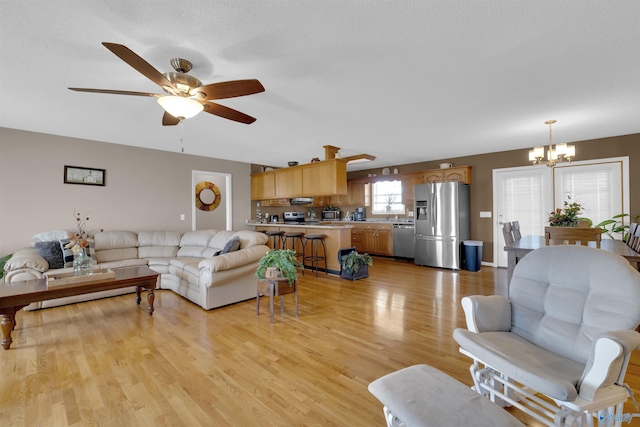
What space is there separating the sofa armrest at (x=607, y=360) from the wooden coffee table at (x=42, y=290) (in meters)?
3.74

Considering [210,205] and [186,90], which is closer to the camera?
[186,90]

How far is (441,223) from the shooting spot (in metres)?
5.85

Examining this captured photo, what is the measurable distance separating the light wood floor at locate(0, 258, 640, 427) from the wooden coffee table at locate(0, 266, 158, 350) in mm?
237

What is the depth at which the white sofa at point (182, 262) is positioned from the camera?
11.0 feet

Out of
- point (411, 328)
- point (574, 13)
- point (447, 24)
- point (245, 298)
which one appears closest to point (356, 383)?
point (411, 328)

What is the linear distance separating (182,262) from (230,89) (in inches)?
113

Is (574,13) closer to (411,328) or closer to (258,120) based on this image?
(411,328)

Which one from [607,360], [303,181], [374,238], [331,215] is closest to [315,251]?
[303,181]

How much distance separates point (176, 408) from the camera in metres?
1.71

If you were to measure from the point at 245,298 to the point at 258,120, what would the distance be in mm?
2402

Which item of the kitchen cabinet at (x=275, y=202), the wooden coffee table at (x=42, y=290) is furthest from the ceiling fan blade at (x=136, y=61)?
Answer: the kitchen cabinet at (x=275, y=202)

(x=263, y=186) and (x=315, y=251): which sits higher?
(x=263, y=186)

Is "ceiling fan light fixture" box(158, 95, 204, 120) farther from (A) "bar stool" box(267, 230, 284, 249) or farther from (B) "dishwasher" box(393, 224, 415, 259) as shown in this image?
(B) "dishwasher" box(393, 224, 415, 259)

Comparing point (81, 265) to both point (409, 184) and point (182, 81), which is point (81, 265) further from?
point (409, 184)
